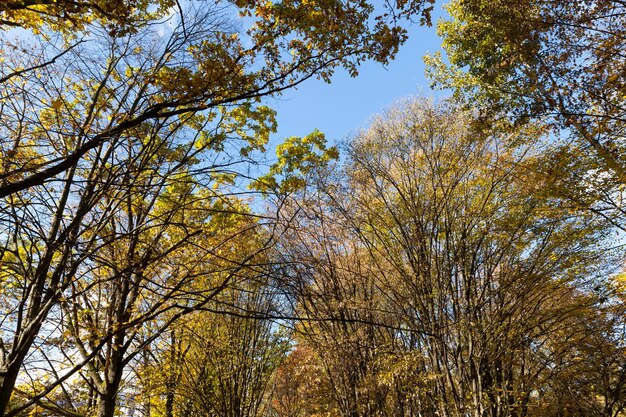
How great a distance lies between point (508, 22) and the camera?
19.7 feet

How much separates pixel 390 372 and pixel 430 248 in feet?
8.78

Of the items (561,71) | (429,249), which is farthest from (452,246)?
(561,71)

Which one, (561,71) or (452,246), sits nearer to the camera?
(561,71)

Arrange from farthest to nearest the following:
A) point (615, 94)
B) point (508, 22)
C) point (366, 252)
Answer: point (366, 252), point (508, 22), point (615, 94)

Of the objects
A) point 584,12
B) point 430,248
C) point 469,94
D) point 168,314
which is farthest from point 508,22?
point 168,314

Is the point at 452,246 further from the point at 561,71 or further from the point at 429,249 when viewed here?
the point at 561,71

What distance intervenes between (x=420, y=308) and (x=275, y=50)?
5.90 meters

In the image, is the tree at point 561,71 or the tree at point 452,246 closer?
the tree at point 561,71

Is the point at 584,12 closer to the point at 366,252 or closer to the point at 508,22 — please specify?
the point at 508,22

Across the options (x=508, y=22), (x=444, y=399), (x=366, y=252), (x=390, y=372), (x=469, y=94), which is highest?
(x=469, y=94)

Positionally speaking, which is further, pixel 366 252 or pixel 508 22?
pixel 366 252

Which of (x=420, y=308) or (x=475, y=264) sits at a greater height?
(x=475, y=264)

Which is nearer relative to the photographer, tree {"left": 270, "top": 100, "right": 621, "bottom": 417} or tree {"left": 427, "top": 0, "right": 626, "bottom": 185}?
tree {"left": 427, "top": 0, "right": 626, "bottom": 185}

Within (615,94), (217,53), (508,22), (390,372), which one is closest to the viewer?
(217,53)
